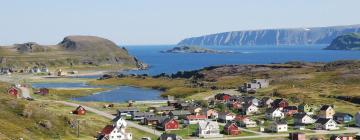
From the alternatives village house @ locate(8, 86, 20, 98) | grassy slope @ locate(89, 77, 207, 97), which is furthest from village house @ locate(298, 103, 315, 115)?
village house @ locate(8, 86, 20, 98)

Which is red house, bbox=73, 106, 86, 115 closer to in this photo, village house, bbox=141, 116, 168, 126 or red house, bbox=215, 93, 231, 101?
village house, bbox=141, 116, 168, 126

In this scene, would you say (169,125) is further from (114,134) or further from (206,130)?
(114,134)

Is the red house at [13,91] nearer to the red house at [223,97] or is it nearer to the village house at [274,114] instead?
the red house at [223,97]

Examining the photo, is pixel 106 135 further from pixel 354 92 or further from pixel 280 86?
pixel 280 86

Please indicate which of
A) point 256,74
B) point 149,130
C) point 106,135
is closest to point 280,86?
point 256,74

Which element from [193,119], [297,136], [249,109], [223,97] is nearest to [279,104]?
[249,109]
